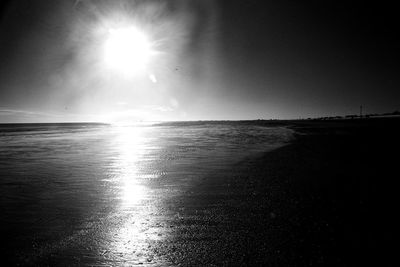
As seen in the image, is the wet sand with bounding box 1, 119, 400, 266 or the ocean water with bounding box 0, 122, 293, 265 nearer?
the wet sand with bounding box 1, 119, 400, 266

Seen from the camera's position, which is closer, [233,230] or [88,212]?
[233,230]

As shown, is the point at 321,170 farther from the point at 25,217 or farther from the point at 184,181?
the point at 25,217

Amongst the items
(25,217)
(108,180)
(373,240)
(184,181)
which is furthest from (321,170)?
(25,217)

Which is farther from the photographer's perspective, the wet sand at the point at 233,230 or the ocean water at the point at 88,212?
the ocean water at the point at 88,212

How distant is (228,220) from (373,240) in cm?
252

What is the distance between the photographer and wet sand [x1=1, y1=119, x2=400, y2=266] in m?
3.94

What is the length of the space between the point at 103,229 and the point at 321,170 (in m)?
8.79

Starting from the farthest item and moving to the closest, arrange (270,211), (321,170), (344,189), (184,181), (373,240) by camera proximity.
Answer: (321,170)
(184,181)
(344,189)
(270,211)
(373,240)

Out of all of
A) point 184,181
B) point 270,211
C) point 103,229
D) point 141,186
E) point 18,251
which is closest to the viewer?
point 18,251

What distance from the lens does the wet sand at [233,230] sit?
394 centimetres

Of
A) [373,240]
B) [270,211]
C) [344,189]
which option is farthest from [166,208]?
[344,189]

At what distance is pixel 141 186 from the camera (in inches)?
346

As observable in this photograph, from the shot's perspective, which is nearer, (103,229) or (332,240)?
(332,240)

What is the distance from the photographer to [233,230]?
493cm
